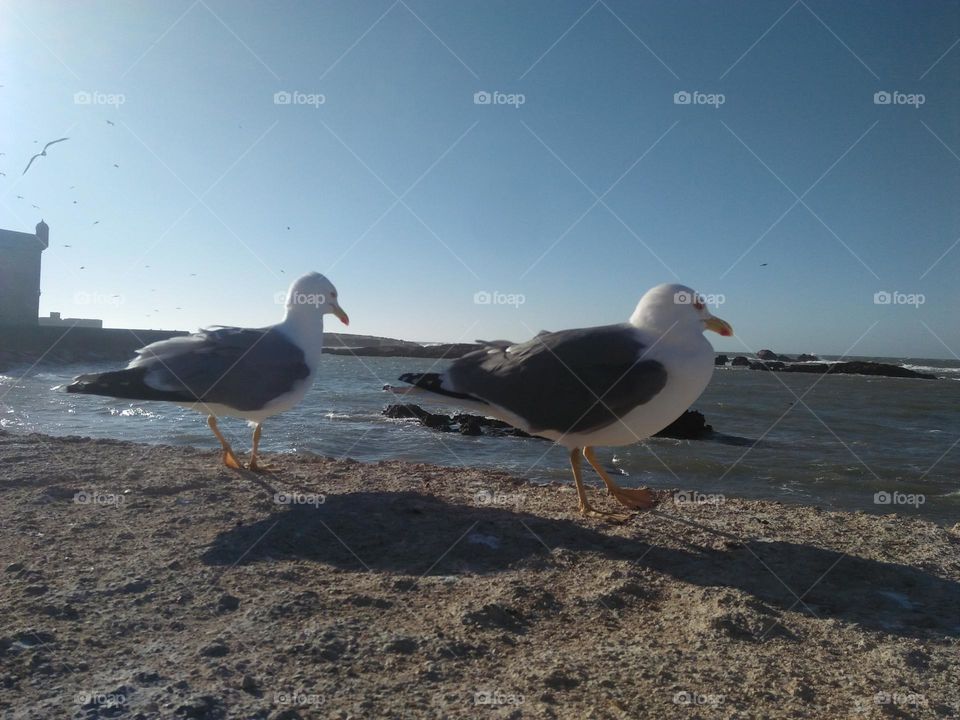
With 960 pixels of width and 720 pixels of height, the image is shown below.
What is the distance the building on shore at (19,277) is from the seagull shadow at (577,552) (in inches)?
1959

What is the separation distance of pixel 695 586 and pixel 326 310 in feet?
14.7

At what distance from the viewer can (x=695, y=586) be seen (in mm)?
3387

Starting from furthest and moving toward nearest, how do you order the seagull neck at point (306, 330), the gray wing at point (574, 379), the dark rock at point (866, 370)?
the dark rock at point (866, 370) < the seagull neck at point (306, 330) < the gray wing at point (574, 379)

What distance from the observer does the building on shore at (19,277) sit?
148 ft

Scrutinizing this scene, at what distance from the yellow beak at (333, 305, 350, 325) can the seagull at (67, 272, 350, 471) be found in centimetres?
70

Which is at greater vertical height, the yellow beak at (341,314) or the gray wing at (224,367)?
the yellow beak at (341,314)

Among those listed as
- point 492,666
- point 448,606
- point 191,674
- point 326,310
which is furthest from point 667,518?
point 326,310

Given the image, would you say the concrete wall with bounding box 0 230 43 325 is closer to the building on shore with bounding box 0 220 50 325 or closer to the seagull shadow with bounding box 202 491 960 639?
the building on shore with bounding box 0 220 50 325

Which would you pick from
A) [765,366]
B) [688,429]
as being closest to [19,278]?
[688,429]

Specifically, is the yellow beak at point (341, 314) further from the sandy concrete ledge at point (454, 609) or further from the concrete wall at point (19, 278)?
the concrete wall at point (19, 278)

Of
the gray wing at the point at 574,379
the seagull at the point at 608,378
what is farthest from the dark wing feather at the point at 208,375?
the gray wing at the point at 574,379

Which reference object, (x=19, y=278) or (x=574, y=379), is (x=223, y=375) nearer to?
(x=574, y=379)

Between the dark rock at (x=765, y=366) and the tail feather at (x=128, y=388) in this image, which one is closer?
the tail feather at (x=128, y=388)

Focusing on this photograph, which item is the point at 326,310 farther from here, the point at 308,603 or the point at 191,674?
the point at 191,674
